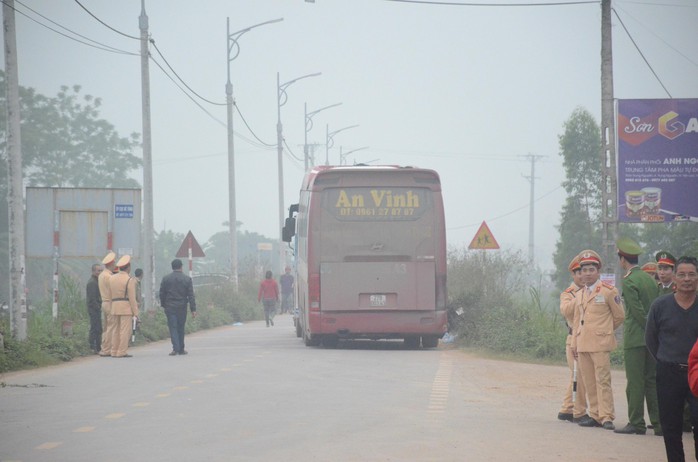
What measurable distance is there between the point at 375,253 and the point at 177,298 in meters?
4.07

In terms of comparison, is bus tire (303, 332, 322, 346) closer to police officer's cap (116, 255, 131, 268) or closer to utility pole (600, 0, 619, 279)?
police officer's cap (116, 255, 131, 268)

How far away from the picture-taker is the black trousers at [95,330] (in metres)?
25.2

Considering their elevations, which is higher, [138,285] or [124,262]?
[124,262]

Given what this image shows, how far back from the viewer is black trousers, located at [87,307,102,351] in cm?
2525

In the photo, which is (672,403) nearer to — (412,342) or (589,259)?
(589,259)

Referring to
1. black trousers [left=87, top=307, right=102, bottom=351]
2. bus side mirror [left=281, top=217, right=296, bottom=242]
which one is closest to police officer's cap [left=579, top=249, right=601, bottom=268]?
black trousers [left=87, top=307, right=102, bottom=351]

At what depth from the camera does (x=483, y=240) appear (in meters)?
30.9

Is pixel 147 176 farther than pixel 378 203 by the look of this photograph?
Yes

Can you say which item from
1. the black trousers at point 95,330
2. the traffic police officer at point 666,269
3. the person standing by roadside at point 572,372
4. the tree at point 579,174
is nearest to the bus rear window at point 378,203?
the black trousers at point 95,330

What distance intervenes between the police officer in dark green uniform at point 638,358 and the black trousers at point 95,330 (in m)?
15.0

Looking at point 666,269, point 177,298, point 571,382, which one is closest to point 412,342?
point 177,298

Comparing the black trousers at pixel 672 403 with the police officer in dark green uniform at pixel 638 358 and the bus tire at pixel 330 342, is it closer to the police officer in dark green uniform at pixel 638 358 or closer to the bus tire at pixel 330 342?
the police officer in dark green uniform at pixel 638 358

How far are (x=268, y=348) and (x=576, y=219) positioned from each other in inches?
2088

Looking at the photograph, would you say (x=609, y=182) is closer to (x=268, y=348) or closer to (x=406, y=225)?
(x=406, y=225)
